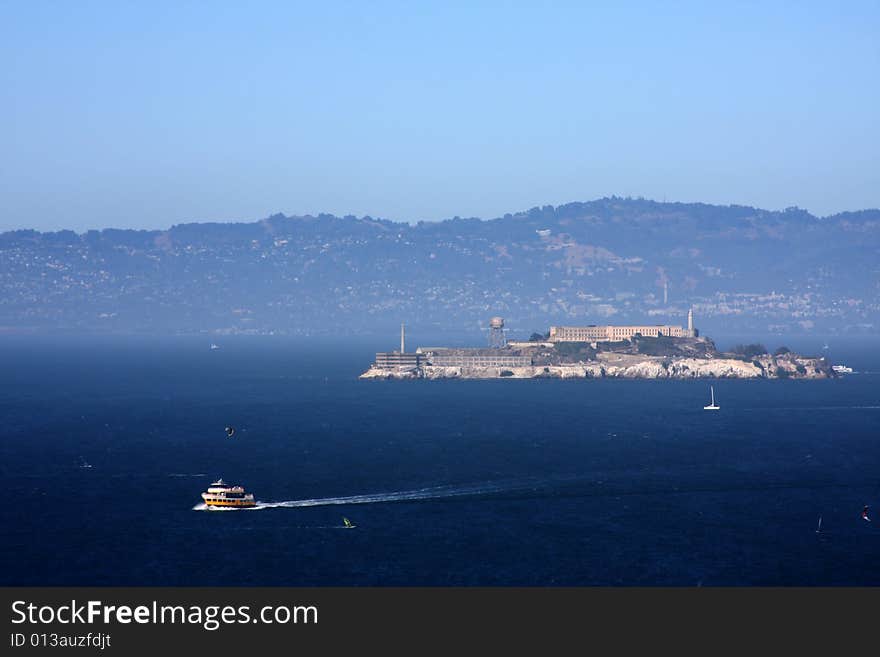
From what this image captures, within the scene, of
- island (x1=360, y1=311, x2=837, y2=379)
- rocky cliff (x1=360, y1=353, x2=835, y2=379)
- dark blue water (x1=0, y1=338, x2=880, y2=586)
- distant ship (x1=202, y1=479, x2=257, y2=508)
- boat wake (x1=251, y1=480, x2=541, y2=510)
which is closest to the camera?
dark blue water (x1=0, y1=338, x2=880, y2=586)

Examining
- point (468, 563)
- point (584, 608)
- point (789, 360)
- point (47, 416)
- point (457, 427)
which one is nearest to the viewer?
point (584, 608)

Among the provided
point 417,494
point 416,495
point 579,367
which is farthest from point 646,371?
point 416,495

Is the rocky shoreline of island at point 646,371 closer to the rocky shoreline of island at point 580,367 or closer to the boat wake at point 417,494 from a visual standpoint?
the rocky shoreline of island at point 580,367

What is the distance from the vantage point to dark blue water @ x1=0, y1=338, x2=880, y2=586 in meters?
62.4

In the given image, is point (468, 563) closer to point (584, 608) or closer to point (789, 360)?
point (584, 608)

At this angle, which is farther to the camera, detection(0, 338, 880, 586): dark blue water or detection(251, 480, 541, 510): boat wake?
detection(251, 480, 541, 510): boat wake

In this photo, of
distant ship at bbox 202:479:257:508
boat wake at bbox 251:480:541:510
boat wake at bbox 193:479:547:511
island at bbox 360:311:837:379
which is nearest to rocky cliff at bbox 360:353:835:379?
island at bbox 360:311:837:379

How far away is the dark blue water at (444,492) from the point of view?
6238cm

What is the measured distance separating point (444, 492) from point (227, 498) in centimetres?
1429

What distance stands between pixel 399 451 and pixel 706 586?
44.7 m

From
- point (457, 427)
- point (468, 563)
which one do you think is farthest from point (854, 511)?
point (457, 427)

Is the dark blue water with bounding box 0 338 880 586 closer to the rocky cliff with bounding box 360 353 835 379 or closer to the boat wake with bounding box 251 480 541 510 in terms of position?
the boat wake with bounding box 251 480 541 510

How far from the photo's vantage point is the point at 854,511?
249ft

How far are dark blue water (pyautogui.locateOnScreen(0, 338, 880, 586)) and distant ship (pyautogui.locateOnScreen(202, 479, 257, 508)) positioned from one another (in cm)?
140
